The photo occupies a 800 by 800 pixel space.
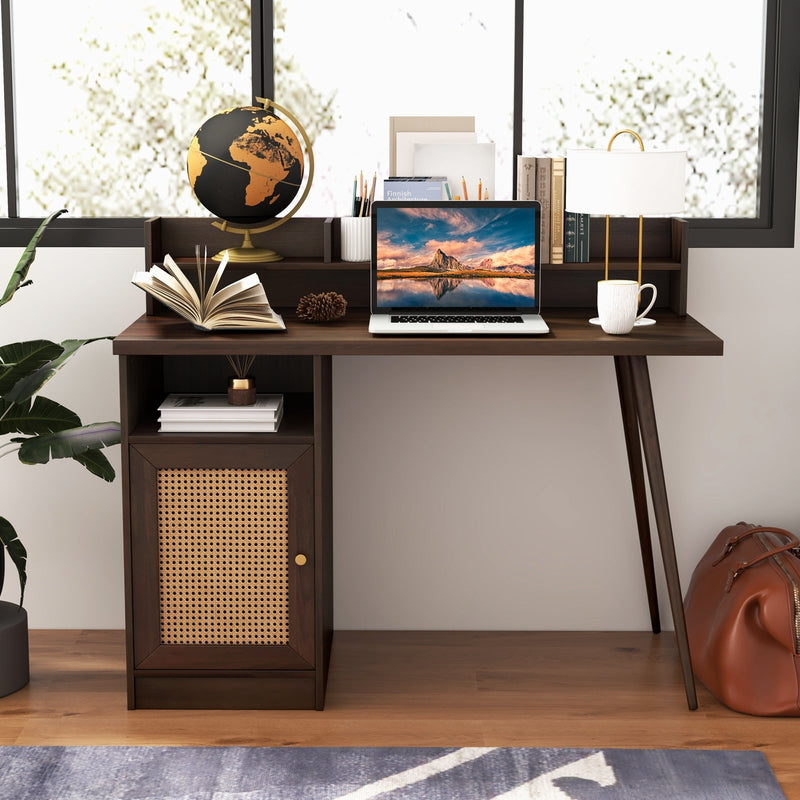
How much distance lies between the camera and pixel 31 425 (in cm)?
265

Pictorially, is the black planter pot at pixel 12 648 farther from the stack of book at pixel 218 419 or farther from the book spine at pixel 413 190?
the book spine at pixel 413 190

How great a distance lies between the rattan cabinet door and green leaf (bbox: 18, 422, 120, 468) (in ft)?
0.40

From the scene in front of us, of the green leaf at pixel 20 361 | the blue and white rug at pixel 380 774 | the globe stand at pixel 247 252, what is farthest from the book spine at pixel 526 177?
the blue and white rug at pixel 380 774

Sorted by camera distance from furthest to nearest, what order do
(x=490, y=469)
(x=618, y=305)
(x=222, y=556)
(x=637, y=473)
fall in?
(x=490, y=469), (x=637, y=473), (x=222, y=556), (x=618, y=305)

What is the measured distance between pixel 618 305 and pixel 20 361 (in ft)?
4.44

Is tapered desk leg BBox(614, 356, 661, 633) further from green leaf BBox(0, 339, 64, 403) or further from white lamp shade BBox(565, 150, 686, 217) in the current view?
green leaf BBox(0, 339, 64, 403)

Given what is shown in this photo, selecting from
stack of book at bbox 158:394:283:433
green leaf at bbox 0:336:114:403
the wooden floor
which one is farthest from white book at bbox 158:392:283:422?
the wooden floor

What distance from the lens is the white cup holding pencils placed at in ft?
8.95

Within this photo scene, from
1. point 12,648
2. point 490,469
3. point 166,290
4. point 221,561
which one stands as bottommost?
point 12,648

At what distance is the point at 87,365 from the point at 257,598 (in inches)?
33.7

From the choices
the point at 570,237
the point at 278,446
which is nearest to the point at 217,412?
the point at 278,446

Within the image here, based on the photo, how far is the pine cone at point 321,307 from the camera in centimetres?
261

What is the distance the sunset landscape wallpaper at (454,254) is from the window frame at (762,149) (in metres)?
0.38

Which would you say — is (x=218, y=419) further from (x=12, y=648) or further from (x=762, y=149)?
(x=762, y=149)
